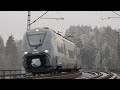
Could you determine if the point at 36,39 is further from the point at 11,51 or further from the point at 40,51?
the point at 11,51

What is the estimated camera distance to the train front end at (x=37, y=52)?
77.0 feet

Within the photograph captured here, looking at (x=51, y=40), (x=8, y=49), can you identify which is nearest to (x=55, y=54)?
(x=51, y=40)

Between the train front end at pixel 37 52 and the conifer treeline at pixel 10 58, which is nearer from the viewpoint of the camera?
the train front end at pixel 37 52

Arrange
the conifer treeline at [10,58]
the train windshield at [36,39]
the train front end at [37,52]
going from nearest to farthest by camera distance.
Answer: the train front end at [37,52], the train windshield at [36,39], the conifer treeline at [10,58]

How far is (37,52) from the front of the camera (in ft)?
77.6

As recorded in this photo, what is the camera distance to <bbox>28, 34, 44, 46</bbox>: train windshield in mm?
24203

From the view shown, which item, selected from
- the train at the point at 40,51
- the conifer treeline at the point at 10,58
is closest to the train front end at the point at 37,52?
the train at the point at 40,51

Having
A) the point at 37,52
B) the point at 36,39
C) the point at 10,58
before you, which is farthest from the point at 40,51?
the point at 10,58

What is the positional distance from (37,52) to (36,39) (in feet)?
3.91

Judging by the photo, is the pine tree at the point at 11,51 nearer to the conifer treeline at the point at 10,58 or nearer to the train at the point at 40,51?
the conifer treeline at the point at 10,58

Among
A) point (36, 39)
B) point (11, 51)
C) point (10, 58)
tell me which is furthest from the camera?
A: point (11, 51)

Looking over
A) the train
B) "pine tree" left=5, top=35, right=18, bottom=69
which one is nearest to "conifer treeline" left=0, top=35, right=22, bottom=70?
"pine tree" left=5, top=35, right=18, bottom=69
